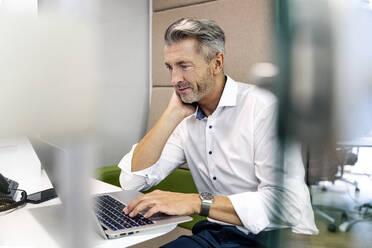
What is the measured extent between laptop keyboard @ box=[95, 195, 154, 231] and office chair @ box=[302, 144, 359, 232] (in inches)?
21.2

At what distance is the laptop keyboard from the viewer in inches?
24.7

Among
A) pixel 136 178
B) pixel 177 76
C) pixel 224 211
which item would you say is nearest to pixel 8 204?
pixel 224 211

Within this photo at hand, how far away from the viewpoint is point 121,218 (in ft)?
2.20

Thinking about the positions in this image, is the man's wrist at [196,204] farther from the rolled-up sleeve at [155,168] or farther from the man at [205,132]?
the rolled-up sleeve at [155,168]

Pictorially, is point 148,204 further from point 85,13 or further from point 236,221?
point 85,13

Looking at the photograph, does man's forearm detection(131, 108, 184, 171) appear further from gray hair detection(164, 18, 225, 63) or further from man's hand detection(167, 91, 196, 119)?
gray hair detection(164, 18, 225, 63)

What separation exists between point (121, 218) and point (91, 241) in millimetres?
574

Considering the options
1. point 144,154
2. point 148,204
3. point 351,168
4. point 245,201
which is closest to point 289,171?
point 351,168

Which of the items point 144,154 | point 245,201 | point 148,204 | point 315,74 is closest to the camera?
point 315,74

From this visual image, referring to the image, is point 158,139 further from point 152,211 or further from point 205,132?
point 152,211

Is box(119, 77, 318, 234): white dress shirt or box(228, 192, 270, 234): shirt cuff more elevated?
box(119, 77, 318, 234): white dress shirt

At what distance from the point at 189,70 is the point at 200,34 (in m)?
0.11

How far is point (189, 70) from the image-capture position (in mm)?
1124

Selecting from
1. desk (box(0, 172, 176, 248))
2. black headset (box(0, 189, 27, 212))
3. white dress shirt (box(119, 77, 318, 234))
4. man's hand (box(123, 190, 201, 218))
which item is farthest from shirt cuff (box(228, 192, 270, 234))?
desk (box(0, 172, 176, 248))
